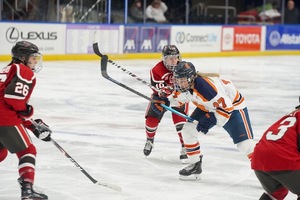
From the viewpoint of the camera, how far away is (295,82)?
1114 centimetres

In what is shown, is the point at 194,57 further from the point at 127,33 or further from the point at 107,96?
the point at 107,96

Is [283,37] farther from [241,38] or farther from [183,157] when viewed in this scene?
[183,157]

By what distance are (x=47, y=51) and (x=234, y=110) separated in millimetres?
8929

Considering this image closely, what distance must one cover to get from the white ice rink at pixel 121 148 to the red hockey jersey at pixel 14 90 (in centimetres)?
62

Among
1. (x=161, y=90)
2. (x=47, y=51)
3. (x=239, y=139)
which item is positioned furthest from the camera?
(x=47, y=51)

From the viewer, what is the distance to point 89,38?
13.8m

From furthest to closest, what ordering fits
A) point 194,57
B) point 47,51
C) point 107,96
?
point 194,57
point 47,51
point 107,96

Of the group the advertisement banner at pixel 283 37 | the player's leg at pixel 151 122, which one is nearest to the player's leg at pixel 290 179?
the player's leg at pixel 151 122

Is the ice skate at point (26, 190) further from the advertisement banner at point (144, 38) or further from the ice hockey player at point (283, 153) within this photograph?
the advertisement banner at point (144, 38)

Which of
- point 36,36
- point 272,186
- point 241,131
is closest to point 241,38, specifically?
point 36,36

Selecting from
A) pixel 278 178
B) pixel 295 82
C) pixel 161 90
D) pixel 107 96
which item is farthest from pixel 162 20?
pixel 278 178

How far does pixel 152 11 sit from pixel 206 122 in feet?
36.9

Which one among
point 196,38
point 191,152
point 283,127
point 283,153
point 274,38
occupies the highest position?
point 283,127

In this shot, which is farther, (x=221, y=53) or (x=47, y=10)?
(x=221, y=53)
